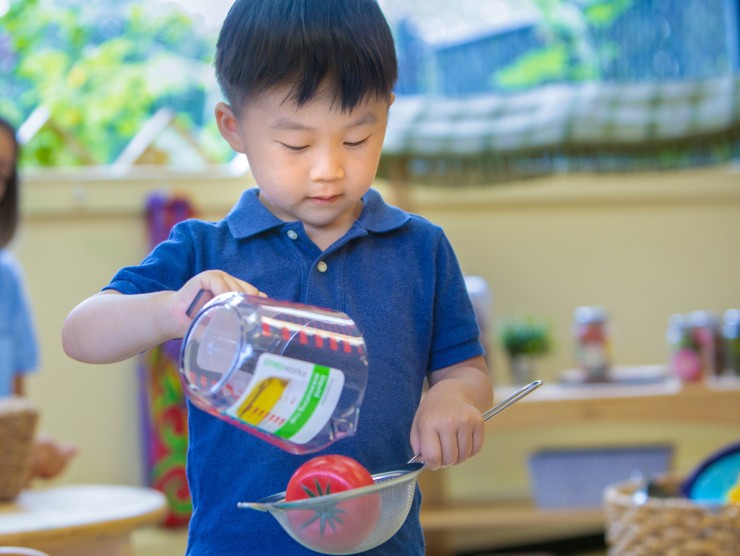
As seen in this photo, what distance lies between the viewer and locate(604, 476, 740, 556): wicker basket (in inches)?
62.7

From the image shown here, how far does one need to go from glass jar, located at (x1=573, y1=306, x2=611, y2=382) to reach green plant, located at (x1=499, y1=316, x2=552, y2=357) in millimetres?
81

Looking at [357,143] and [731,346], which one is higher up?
[357,143]

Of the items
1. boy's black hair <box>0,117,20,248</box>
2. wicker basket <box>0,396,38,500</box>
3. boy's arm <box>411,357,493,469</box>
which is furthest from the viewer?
boy's black hair <box>0,117,20,248</box>

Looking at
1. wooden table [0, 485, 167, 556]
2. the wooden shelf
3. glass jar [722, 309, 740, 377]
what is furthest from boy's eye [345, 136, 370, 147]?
glass jar [722, 309, 740, 377]

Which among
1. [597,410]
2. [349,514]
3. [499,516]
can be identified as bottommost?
[499,516]

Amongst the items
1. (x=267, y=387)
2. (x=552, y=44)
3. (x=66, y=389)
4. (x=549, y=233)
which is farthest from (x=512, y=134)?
(x=267, y=387)

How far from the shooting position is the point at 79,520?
1.34 metres

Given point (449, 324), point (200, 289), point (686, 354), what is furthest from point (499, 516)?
point (200, 289)

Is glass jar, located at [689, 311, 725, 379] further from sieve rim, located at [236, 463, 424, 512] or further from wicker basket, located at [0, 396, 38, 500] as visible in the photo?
sieve rim, located at [236, 463, 424, 512]

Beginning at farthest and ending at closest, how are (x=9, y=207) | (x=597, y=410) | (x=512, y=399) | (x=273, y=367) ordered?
1. (x=597, y=410)
2. (x=9, y=207)
3. (x=512, y=399)
4. (x=273, y=367)

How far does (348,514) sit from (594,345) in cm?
184

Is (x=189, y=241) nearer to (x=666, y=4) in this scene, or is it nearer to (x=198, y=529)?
(x=198, y=529)

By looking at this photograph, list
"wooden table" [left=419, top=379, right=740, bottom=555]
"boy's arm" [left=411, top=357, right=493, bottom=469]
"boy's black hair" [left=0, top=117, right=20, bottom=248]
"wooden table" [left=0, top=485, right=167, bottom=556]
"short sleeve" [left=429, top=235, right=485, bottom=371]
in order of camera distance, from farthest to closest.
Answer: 1. "wooden table" [left=419, top=379, right=740, bottom=555]
2. "boy's black hair" [left=0, top=117, right=20, bottom=248]
3. "wooden table" [left=0, top=485, right=167, bottom=556]
4. "short sleeve" [left=429, top=235, right=485, bottom=371]
5. "boy's arm" [left=411, top=357, right=493, bottom=469]

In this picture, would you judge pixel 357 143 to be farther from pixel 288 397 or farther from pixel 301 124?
pixel 288 397
